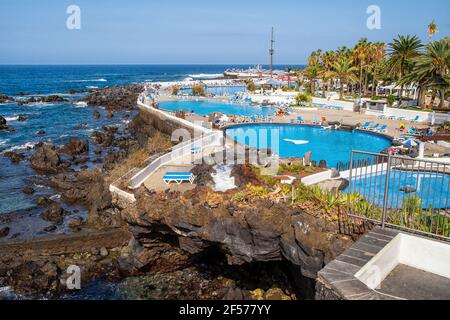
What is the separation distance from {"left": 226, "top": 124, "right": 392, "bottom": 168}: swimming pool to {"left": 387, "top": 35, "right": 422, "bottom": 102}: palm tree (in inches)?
458

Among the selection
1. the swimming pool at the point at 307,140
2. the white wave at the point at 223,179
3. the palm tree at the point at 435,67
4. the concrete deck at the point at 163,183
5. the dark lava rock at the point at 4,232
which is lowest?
the dark lava rock at the point at 4,232

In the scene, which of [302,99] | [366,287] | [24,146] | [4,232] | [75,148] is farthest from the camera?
[302,99]

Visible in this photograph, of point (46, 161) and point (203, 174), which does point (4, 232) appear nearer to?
point (203, 174)

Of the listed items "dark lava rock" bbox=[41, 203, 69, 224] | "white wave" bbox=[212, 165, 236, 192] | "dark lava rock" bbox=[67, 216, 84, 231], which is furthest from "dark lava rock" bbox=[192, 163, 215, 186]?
"dark lava rock" bbox=[41, 203, 69, 224]

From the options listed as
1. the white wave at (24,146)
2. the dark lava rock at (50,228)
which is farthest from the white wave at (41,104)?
the dark lava rock at (50,228)

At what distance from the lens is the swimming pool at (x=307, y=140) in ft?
79.4

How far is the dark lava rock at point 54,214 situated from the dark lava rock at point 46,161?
832 cm

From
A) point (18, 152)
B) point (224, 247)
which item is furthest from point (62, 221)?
point (18, 152)

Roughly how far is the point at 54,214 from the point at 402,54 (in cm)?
3425

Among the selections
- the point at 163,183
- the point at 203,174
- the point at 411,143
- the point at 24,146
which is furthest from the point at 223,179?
the point at 24,146

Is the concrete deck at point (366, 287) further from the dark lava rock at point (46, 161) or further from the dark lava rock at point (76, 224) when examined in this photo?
the dark lava rock at point (46, 161)

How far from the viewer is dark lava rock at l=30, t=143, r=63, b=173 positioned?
2564 cm

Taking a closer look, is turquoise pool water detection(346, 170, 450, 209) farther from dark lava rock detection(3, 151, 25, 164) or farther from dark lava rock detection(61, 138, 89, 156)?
dark lava rock detection(3, 151, 25, 164)

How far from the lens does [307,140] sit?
27594 mm
